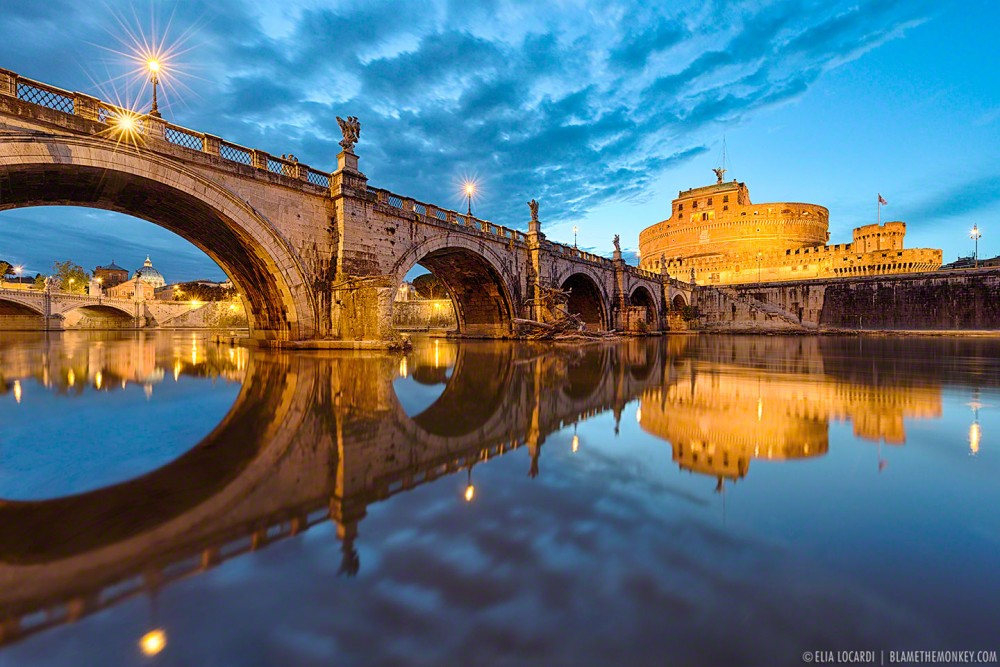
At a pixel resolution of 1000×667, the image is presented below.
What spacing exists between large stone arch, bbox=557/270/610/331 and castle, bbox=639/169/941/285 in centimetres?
2198

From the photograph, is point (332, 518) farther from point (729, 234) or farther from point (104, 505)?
point (729, 234)

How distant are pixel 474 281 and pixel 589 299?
12313 mm

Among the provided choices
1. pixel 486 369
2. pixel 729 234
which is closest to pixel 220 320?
pixel 486 369

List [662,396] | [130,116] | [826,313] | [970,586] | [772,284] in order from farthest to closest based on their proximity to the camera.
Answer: [772,284] < [826,313] < [130,116] < [662,396] < [970,586]

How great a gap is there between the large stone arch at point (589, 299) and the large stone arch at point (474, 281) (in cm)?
729

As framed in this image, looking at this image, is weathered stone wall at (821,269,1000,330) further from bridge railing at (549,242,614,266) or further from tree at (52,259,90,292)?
tree at (52,259,90,292)

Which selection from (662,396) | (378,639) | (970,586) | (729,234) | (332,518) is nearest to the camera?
(378,639)

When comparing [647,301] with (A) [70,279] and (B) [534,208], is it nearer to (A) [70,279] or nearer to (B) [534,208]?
(B) [534,208]

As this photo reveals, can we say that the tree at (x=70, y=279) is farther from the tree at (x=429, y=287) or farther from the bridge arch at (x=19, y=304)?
the tree at (x=429, y=287)

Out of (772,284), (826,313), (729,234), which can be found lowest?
(826,313)

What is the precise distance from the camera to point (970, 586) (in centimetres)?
172

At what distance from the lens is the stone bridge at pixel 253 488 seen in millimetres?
1823

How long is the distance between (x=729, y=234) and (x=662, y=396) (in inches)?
2930

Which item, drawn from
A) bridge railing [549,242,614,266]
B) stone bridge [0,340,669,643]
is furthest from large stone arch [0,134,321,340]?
bridge railing [549,242,614,266]
